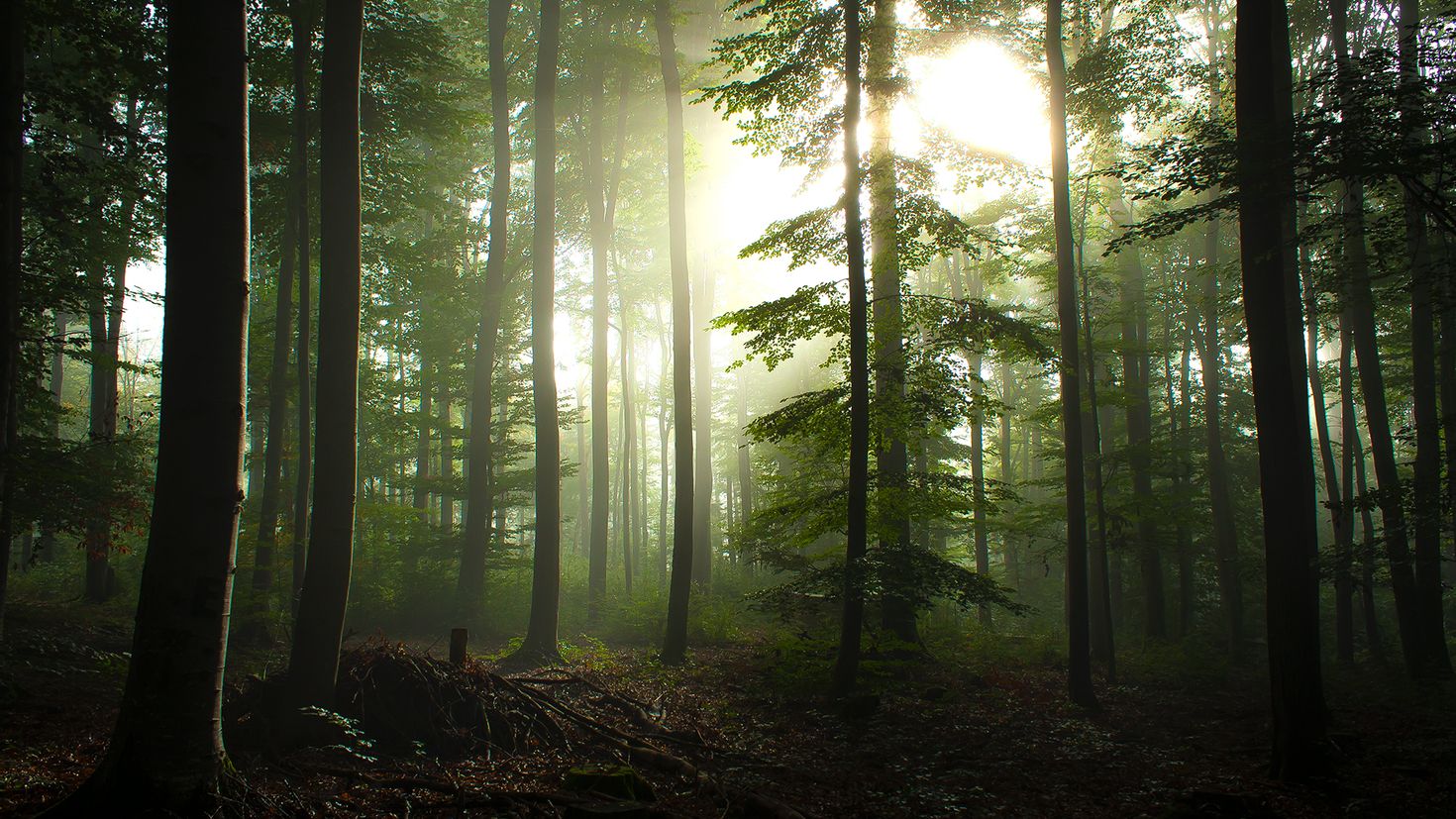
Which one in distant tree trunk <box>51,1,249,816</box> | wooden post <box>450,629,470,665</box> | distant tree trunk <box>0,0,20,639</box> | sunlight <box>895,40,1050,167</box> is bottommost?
wooden post <box>450,629,470,665</box>

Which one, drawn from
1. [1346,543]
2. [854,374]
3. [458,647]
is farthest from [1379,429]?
[458,647]

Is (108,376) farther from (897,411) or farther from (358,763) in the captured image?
(897,411)

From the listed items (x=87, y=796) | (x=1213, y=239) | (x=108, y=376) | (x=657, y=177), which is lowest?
(x=87, y=796)

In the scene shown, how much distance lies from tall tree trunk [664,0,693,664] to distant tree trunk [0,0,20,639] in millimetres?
9053

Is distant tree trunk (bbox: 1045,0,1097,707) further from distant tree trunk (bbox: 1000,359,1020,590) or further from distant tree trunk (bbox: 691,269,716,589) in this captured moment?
distant tree trunk (bbox: 1000,359,1020,590)

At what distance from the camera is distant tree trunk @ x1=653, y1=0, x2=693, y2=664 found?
1340cm

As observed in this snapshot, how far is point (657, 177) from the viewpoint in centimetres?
2070

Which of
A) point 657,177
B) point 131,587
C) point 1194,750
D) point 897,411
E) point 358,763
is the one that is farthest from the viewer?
point 657,177

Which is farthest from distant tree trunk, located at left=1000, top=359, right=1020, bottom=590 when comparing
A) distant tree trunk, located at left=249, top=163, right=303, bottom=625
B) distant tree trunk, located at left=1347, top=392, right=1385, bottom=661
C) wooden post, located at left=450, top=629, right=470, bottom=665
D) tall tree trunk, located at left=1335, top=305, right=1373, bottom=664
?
distant tree trunk, located at left=249, top=163, right=303, bottom=625

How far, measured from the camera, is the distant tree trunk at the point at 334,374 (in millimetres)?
6914

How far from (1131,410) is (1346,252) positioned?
656cm

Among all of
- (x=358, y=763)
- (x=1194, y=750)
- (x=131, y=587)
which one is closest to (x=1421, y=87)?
(x=1194, y=750)

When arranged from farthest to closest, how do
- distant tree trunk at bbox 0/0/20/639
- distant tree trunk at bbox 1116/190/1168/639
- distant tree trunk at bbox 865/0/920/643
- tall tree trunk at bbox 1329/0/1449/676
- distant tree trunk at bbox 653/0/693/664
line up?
distant tree trunk at bbox 1116/190/1168/639
distant tree trunk at bbox 653/0/693/664
tall tree trunk at bbox 1329/0/1449/676
distant tree trunk at bbox 865/0/920/643
distant tree trunk at bbox 0/0/20/639

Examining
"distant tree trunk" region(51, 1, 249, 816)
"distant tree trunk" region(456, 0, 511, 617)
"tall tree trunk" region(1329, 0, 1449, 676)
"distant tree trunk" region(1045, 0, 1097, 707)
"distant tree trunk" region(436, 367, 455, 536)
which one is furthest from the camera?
"distant tree trunk" region(436, 367, 455, 536)
